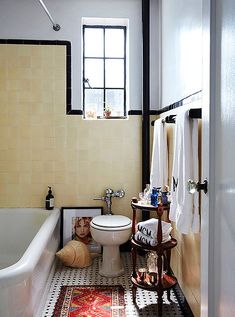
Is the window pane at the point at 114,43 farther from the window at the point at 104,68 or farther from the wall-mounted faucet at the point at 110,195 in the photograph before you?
the wall-mounted faucet at the point at 110,195

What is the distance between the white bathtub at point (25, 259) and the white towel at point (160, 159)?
3.13 feet

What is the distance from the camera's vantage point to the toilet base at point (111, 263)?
286 cm

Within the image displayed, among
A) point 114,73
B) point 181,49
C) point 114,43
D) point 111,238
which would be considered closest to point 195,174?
point 181,49

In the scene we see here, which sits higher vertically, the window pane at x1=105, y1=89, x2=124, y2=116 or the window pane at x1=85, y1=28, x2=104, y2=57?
the window pane at x1=85, y1=28, x2=104, y2=57

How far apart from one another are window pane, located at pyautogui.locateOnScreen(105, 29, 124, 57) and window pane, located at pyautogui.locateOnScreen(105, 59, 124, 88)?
84 millimetres

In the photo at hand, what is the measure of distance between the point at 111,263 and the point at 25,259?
117 cm

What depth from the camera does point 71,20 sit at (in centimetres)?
333

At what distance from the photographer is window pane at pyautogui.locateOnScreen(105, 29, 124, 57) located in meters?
3.55

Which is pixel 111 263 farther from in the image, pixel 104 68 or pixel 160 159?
pixel 104 68

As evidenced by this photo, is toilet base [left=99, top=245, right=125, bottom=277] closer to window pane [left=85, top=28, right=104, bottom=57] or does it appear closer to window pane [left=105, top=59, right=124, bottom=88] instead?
window pane [left=105, top=59, right=124, bottom=88]

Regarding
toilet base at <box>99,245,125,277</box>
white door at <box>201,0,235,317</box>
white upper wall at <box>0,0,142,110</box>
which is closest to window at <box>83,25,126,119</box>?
white upper wall at <box>0,0,142,110</box>

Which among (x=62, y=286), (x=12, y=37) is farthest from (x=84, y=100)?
(x=62, y=286)

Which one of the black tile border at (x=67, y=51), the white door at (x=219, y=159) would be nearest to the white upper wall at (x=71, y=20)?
the black tile border at (x=67, y=51)

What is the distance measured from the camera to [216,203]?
3.74 ft
